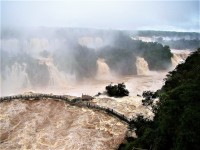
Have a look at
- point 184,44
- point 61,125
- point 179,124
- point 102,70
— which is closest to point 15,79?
point 102,70

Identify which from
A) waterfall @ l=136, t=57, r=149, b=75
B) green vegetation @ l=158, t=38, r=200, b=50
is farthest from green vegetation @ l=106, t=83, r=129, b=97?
green vegetation @ l=158, t=38, r=200, b=50

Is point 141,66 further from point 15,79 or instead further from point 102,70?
point 15,79

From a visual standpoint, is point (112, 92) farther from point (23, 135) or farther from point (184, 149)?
point (184, 149)

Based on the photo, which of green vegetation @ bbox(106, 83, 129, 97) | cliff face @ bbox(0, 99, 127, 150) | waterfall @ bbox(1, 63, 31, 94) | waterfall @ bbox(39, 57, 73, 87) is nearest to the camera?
cliff face @ bbox(0, 99, 127, 150)

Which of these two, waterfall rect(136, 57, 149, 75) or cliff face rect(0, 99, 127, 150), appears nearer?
cliff face rect(0, 99, 127, 150)

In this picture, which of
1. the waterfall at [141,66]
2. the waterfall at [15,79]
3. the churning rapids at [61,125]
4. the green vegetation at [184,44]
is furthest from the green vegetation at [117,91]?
the green vegetation at [184,44]

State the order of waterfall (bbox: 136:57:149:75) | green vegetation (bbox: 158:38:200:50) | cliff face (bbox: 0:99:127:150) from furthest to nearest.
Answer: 1. green vegetation (bbox: 158:38:200:50)
2. waterfall (bbox: 136:57:149:75)
3. cliff face (bbox: 0:99:127:150)

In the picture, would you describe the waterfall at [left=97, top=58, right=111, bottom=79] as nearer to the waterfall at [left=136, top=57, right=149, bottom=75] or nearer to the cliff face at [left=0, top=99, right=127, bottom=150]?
the waterfall at [left=136, top=57, right=149, bottom=75]
